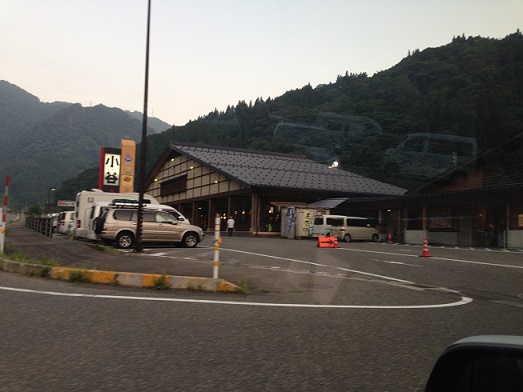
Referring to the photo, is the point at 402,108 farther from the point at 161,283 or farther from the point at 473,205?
the point at 161,283

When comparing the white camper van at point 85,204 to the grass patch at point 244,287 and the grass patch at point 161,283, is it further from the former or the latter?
the grass patch at point 244,287

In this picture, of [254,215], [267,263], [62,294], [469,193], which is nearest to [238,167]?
[254,215]

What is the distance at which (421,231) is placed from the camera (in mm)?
32312

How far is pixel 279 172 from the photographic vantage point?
43.6 meters

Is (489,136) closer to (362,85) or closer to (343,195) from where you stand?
(343,195)

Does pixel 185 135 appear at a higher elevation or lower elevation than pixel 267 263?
higher

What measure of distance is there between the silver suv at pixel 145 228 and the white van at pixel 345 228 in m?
14.9

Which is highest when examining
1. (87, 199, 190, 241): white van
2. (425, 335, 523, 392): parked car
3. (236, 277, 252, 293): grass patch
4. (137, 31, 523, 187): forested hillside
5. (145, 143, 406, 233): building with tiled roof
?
(137, 31, 523, 187): forested hillside

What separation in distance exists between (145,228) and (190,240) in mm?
2087

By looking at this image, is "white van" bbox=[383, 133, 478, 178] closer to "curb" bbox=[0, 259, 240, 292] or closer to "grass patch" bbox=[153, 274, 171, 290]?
"curb" bbox=[0, 259, 240, 292]

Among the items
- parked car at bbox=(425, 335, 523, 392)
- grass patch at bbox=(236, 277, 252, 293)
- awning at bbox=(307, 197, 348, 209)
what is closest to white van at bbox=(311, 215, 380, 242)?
awning at bbox=(307, 197, 348, 209)

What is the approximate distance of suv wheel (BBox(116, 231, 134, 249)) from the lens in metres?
19.0

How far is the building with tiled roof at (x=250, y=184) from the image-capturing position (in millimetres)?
39688

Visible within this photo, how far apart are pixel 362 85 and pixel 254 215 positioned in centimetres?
3083
